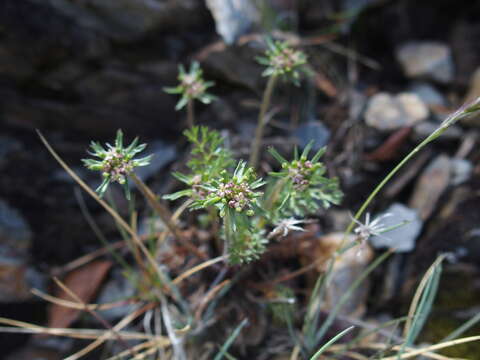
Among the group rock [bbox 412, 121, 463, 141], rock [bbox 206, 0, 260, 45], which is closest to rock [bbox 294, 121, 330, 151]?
rock [bbox 412, 121, 463, 141]

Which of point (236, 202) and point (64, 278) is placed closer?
point (236, 202)

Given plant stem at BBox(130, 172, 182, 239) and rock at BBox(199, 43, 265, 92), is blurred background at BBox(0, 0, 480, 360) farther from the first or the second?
plant stem at BBox(130, 172, 182, 239)

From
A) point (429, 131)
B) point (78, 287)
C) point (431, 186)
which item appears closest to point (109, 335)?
point (78, 287)

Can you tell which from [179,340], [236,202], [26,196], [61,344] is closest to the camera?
[236,202]

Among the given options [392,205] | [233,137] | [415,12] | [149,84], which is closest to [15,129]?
[149,84]

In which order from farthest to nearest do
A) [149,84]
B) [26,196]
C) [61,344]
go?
[149,84] < [26,196] < [61,344]

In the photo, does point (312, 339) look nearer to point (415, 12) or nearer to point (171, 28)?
point (171, 28)
